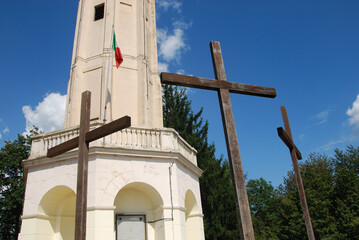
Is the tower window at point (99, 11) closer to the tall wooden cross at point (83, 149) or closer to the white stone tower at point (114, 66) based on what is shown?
the white stone tower at point (114, 66)

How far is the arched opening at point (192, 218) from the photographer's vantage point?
13633 millimetres

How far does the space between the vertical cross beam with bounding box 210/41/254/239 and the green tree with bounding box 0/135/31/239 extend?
23106 mm

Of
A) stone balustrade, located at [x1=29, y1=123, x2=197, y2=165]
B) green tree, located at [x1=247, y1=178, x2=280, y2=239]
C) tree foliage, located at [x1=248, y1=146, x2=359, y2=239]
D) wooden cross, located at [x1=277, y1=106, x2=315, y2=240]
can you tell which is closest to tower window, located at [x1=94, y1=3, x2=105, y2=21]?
stone balustrade, located at [x1=29, y1=123, x2=197, y2=165]

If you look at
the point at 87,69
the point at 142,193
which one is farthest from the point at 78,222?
the point at 87,69

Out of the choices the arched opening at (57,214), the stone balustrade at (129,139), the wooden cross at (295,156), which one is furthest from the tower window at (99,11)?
the wooden cross at (295,156)

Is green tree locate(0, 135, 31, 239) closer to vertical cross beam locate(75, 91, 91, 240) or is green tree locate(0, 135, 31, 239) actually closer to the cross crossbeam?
vertical cross beam locate(75, 91, 91, 240)

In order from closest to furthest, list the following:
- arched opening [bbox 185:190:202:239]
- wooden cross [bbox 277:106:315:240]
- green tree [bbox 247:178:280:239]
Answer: wooden cross [bbox 277:106:315:240], arched opening [bbox 185:190:202:239], green tree [bbox 247:178:280:239]

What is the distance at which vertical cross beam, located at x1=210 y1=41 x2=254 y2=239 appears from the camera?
169 inches

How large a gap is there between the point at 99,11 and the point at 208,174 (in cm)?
1520

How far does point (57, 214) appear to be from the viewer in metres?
12.6

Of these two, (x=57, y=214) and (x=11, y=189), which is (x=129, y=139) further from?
(x=11, y=189)

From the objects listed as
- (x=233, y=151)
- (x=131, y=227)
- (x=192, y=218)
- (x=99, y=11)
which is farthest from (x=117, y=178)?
(x=99, y=11)

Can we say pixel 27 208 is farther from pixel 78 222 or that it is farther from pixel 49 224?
pixel 78 222

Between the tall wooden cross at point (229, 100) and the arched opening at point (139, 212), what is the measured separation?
23.8ft
